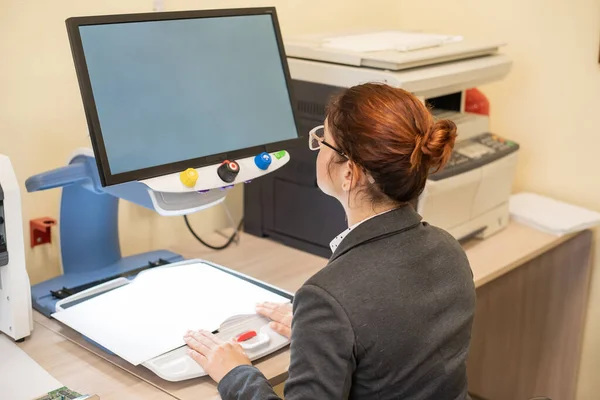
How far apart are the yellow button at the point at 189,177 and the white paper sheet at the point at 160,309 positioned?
25 centimetres

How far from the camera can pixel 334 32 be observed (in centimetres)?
223

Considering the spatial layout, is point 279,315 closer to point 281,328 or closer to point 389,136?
point 281,328

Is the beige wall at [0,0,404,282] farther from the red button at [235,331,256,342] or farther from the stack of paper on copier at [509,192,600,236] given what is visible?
the stack of paper on copier at [509,192,600,236]

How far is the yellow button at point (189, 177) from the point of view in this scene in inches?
59.7

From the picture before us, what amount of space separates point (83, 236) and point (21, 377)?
44cm

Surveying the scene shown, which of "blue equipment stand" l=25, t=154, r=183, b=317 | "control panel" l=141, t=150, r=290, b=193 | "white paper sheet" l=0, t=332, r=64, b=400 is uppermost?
"control panel" l=141, t=150, r=290, b=193

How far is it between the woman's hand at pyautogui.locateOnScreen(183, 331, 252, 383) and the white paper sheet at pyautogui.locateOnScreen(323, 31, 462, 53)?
2.74ft

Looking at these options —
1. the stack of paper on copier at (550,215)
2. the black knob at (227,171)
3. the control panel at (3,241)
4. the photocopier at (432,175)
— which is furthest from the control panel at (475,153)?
the control panel at (3,241)

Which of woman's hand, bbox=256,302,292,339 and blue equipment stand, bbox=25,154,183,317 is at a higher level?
blue equipment stand, bbox=25,154,183,317

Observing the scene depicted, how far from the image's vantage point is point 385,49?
1.91 meters

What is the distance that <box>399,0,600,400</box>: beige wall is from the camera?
2273mm

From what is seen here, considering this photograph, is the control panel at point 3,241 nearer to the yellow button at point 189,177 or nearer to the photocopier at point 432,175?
the yellow button at point 189,177

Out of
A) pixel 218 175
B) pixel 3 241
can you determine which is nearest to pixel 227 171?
pixel 218 175

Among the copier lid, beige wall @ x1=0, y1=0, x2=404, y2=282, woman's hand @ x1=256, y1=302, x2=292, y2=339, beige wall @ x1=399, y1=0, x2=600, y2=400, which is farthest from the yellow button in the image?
beige wall @ x1=399, y1=0, x2=600, y2=400
